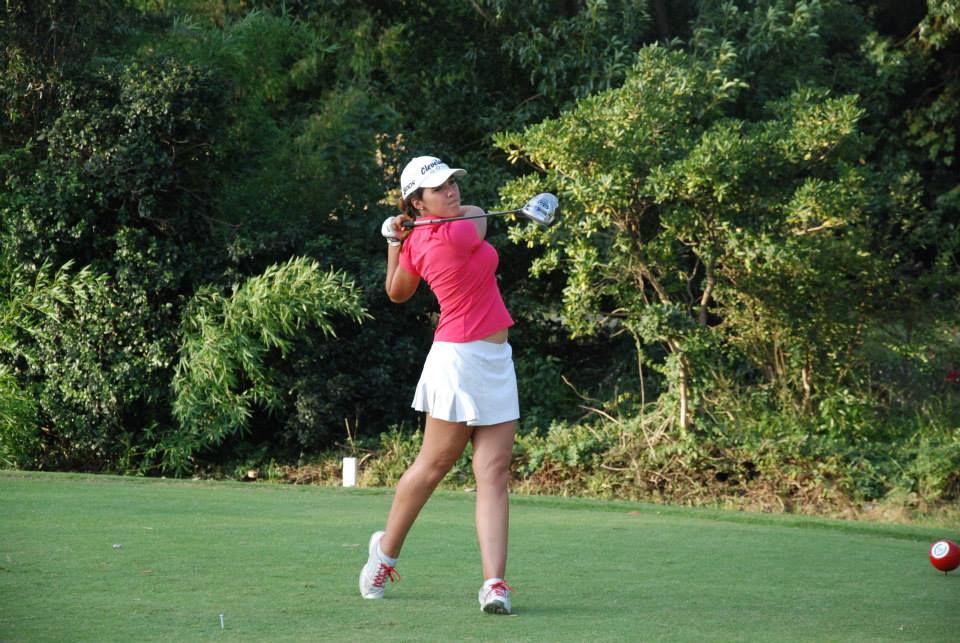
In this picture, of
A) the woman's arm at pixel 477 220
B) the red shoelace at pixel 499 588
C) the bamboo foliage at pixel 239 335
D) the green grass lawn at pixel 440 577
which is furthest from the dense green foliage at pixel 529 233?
the red shoelace at pixel 499 588

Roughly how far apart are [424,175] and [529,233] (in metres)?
5.99

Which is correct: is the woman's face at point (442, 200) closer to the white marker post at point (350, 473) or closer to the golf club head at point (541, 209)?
the golf club head at point (541, 209)

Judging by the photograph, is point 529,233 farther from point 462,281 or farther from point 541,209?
point 462,281

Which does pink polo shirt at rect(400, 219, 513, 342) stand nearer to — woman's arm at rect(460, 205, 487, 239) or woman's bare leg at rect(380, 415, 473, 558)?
woman's arm at rect(460, 205, 487, 239)

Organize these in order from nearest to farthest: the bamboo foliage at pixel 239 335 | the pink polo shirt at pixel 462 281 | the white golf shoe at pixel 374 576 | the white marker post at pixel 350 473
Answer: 1. the white golf shoe at pixel 374 576
2. the pink polo shirt at pixel 462 281
3. the white marker post at pixel 350 473
4. the bamboo foliage at pixel 239 335

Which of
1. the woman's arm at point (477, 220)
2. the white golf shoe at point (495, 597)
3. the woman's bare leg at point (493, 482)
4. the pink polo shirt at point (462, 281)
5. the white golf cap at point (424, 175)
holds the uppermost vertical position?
the white golf cap at point (424, 175)

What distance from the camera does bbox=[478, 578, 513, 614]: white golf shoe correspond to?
402cm

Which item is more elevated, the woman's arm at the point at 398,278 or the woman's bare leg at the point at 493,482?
the woman's arm at the point at 398,278

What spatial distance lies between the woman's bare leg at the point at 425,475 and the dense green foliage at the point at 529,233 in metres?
5.61

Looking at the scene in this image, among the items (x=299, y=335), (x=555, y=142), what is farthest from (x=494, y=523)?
(x=299, y=335)

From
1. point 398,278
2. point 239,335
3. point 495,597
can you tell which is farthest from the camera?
point 239,335

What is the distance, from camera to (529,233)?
10453 mm

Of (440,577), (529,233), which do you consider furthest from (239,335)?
(440,577)

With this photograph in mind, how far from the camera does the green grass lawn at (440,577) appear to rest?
3768mm
